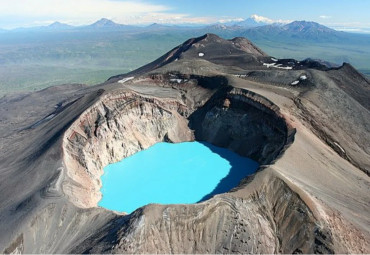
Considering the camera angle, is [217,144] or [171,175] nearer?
[171,175]

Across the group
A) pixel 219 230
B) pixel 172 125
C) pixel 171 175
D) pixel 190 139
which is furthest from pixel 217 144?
pixel 219 230

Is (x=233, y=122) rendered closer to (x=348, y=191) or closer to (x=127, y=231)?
(x=348, y=191)

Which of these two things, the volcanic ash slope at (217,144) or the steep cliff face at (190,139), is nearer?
the steep cliff face at (190,139)

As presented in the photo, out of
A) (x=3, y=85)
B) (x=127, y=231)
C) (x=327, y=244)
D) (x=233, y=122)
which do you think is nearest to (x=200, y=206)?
(x=127, y=231)

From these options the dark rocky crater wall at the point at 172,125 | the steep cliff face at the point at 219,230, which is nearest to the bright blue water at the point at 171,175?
the dark rocky crater wall at the point at 172,125

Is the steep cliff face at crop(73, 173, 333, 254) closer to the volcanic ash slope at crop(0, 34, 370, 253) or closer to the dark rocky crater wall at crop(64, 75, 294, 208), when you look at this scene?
the volcanic ash slope at crop(0, 34, 370, 253)

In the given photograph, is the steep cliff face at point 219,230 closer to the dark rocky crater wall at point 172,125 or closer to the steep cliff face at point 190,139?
the steep cliff face at point 190,139

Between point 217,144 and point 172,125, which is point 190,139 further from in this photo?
point 217,144
